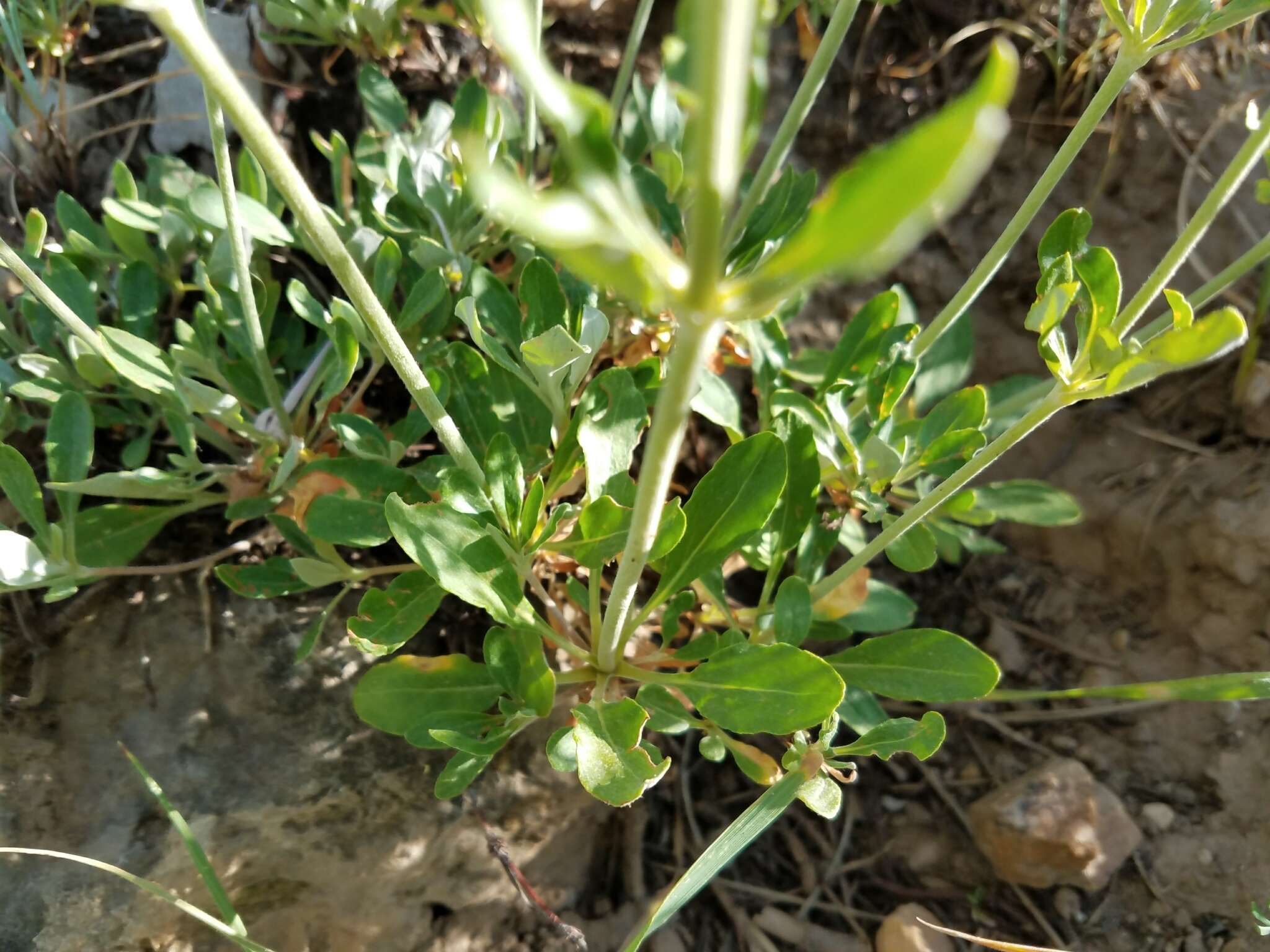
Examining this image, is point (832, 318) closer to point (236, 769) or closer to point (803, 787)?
point (803, 787)

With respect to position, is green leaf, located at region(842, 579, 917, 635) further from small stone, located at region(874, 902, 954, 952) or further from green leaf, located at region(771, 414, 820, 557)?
small stone, located at region(874, 902, 954, 952)

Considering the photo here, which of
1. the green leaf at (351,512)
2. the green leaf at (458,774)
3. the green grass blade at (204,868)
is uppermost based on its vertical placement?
the green leaf at (351,512)

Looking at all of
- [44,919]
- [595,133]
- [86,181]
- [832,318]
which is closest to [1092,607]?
[832,318]

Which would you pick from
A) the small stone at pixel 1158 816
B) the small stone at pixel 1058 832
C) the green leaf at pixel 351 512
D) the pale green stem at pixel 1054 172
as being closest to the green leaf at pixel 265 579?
the green leaf at pixel 351 512

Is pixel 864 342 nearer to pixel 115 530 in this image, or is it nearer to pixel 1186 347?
pixel 1186 347

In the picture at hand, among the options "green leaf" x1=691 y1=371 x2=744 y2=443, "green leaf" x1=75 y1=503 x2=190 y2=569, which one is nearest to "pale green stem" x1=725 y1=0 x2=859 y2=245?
"green leaf" x1=691 y1=371 x2=744 y2=443

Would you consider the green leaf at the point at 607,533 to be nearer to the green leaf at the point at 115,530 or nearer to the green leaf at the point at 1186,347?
the green leaf at the point at 1186,347

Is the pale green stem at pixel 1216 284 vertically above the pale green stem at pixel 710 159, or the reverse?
the pale green stem at pixel 710 159
